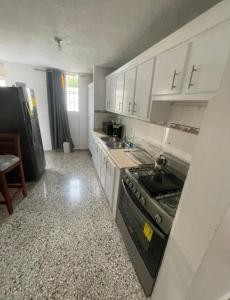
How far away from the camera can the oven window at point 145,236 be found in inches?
39.4

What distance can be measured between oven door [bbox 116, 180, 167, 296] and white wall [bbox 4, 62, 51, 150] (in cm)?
363

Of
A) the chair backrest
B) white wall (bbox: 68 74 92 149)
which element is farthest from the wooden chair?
white wall (bbox: 68 74 92 149)

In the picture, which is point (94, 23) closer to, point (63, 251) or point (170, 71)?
point (170, 71)

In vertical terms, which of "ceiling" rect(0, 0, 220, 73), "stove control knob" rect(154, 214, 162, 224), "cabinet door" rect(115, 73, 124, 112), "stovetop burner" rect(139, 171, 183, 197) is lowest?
"stove control knob" rect(154, 214, 162, 224)

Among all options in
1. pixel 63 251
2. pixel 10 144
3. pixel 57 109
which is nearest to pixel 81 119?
pixel 57 109

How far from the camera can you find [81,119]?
4.41 meters

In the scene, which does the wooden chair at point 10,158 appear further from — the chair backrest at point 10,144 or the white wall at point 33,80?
the white wall at point 33,80

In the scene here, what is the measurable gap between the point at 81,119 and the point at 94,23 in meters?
3.07

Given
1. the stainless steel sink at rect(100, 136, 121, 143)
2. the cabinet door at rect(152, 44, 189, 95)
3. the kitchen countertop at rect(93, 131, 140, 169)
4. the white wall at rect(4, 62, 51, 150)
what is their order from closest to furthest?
the cabinet door at rect(152, 44, 189, 95) → the kitchen countertop at rect(93, 131, 140, 169) → the stainless steel sink at rect(100, 136, 121, 143) → the white wall at rect(4, 62, 51, 150)

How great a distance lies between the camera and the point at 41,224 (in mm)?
1807

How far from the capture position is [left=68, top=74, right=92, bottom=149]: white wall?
4084 mm

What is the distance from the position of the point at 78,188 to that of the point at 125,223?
1.35 metres

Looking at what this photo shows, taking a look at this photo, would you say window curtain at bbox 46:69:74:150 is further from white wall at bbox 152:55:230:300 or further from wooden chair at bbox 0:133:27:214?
white wall at bbox 152:55:230:300

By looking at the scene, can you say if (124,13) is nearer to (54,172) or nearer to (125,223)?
(125,223)
